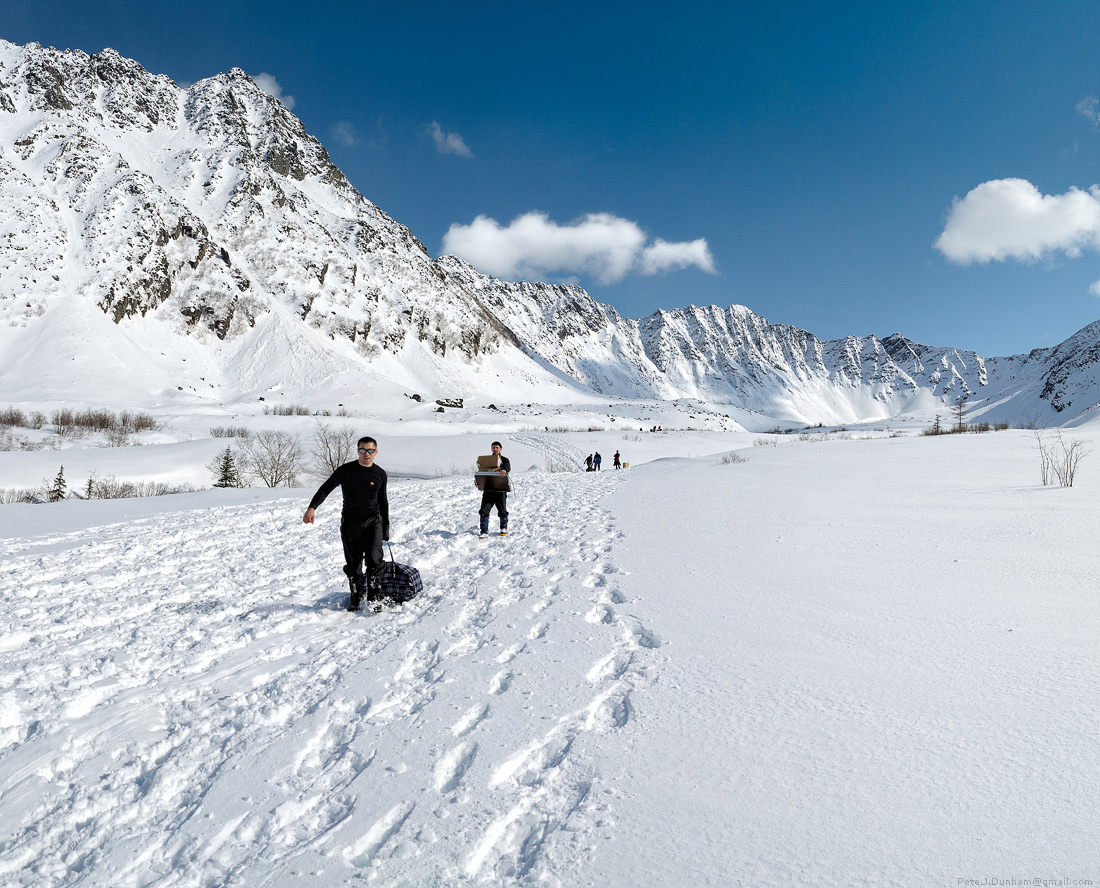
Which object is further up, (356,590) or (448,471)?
(356,590)

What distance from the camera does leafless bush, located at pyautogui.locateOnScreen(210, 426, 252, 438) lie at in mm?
47588

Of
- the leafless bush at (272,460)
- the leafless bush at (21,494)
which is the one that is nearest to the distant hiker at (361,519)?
the leafless bush at (272,460)

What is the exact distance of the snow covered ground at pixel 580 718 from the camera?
229 cm

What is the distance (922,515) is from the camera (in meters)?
8.43

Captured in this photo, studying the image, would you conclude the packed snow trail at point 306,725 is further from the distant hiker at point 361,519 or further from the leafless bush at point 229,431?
the leafless bush at point 229,431

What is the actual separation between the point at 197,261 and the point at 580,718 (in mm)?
119407

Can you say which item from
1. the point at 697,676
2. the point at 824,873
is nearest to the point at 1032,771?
the point at 824,873

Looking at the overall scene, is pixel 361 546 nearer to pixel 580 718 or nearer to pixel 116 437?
pixel 580 718

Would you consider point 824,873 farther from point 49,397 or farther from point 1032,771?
point 49,397

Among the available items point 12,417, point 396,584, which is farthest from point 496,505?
point 12,417

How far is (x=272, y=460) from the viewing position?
35312mm

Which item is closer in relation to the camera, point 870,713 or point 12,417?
point 870,713

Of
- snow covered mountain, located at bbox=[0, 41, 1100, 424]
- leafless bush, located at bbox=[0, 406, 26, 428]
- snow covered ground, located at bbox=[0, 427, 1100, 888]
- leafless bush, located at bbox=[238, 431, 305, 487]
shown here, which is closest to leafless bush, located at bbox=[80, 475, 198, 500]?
leafless bush, located at bbox=[238, 431, 305, 487]

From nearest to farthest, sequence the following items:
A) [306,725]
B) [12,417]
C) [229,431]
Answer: [306,725] → [12,417] → [229,431]
